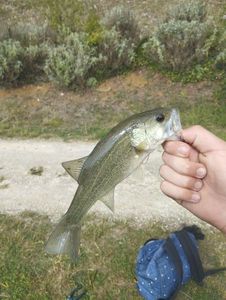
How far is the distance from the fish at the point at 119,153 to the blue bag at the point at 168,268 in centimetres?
252

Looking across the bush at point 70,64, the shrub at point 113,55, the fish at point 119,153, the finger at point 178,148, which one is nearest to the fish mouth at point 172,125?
the fish at point 119,153

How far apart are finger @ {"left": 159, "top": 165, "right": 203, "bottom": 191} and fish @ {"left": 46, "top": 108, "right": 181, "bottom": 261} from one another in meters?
0.40

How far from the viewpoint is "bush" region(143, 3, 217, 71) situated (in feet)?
35.7

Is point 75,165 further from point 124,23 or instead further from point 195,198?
point 124,23

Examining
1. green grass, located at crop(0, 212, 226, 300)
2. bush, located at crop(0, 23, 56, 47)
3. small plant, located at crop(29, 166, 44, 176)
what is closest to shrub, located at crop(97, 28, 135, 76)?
bush, located at crop(0, 23, 56, 47)

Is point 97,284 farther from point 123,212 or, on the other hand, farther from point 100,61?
point 100,61

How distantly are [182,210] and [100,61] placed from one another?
4.85 m

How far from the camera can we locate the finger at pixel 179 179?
12.1 feet

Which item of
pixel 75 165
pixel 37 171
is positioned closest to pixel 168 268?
pixel 75 165

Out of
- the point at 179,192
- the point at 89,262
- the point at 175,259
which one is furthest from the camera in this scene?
the point at 89,262

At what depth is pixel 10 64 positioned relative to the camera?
11016 millimetres

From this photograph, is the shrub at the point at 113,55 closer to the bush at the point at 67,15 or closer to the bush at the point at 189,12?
the bush at the point at 67,15

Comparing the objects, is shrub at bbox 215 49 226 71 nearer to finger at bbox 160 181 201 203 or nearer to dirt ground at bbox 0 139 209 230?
dirt ground at bbox 0 139 209 230

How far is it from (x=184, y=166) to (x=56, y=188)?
176 inches
